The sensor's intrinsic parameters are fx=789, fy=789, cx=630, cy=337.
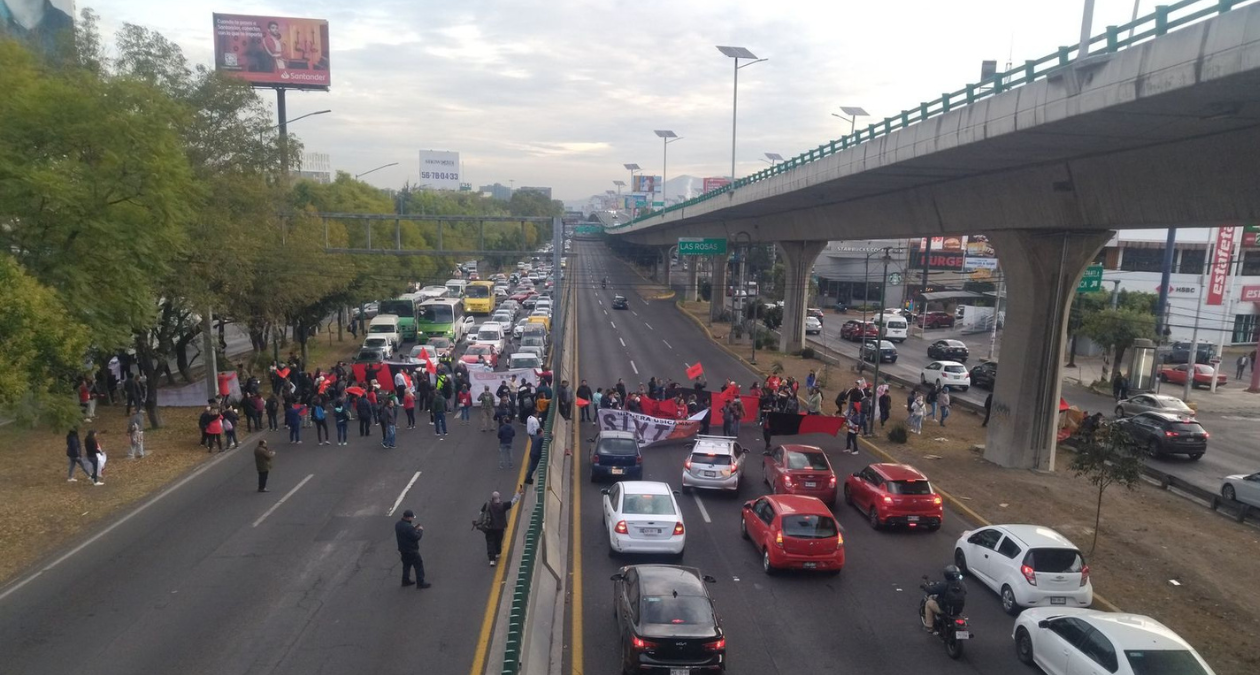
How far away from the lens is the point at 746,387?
36.3 m

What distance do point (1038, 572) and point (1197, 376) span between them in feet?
121

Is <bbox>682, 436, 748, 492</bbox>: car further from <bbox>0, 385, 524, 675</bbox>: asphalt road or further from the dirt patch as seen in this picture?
the dirt patch

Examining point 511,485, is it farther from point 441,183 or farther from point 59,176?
point 441,183

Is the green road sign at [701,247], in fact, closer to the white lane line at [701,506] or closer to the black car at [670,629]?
the white lane line at [701,506]

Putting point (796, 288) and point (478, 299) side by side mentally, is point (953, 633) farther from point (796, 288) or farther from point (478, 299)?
point (478, 299)

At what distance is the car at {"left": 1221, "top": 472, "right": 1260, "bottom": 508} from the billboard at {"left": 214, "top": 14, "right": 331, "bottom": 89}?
63411 mm

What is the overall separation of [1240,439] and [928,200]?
16111 millimetres

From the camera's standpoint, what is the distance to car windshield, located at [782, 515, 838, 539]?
1399cm

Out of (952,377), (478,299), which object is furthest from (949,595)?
(478,299)

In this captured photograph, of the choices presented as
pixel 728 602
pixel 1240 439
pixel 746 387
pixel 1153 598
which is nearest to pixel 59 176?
pixel 728 602

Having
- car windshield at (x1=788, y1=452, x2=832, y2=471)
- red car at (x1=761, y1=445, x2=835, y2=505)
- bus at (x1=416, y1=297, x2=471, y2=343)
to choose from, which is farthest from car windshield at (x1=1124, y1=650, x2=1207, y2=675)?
bus at (x1=416, y1=297, x2=471, y2=343)

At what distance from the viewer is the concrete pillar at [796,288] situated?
1848 inches

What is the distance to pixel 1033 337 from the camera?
74.1 ft

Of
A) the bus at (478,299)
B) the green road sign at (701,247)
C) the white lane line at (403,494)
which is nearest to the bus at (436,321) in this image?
the green road sign at (701,247)
